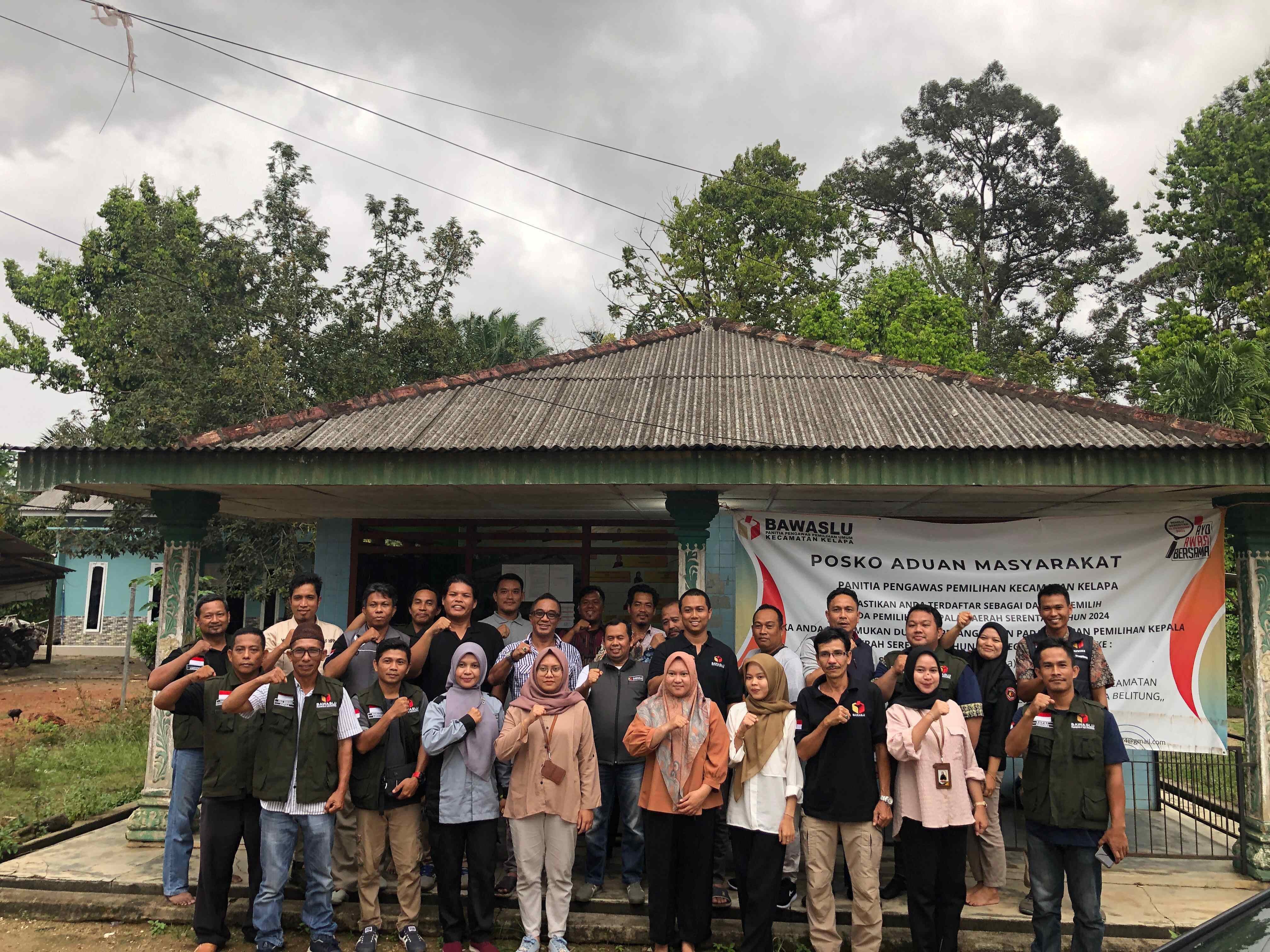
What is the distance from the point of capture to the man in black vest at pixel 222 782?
4.82m

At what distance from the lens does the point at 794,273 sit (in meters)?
25.7

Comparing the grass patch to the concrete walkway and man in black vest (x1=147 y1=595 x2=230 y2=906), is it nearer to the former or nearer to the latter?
the concrete walkway

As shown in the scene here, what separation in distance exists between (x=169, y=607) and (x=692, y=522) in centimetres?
416

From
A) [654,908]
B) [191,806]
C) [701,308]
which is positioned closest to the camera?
[654,908]

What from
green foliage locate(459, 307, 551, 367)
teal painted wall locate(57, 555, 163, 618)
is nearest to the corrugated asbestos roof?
green foliage locate(459, 307, 551, 367)

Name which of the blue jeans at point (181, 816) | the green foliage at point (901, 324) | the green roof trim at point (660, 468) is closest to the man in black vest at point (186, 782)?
the blue jeans at point (181, 816)

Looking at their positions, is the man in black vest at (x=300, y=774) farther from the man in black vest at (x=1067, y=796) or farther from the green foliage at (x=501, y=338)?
the green foliage at (x=501, y=338)

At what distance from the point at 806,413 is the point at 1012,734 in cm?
331

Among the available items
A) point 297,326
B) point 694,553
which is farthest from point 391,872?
point 297,326

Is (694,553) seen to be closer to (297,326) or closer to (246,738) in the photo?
(246,738)

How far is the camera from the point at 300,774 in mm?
4723

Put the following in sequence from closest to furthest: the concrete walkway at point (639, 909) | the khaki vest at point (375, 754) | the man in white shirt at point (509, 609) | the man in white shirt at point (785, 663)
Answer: the khaki vest at point (375, 754) < the concrete walkway at point (639, 909) < the man in white shirt at point (785, 663) < the man in white shirt at point (509, 609)

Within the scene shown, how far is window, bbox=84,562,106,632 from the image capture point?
2597 centimetres

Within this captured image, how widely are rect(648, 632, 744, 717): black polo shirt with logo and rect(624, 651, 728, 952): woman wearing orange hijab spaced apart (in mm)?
412
